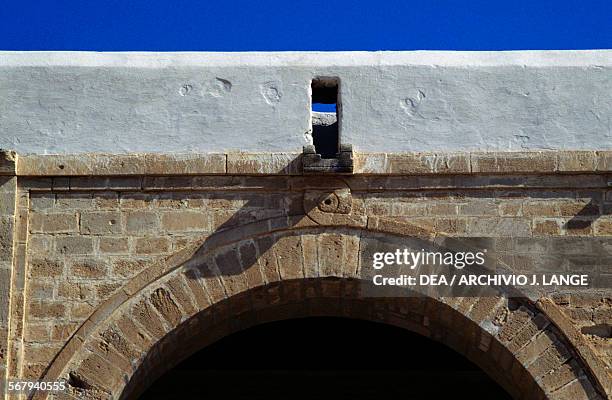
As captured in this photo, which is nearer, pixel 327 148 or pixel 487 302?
pixel 487 302

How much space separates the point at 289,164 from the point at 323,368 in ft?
9.68

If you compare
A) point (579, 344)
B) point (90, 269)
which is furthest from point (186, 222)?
point (579, 344)

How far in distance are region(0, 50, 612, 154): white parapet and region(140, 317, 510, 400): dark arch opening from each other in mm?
2616

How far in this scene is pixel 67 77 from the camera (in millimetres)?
8383

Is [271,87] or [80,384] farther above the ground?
[271,87]

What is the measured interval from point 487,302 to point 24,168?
287 cm

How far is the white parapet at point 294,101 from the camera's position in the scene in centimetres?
823

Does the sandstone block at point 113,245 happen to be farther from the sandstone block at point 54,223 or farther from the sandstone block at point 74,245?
the sandstone block at point 54,223

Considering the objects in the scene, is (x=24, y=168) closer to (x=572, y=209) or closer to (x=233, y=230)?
(x=233, y=230)

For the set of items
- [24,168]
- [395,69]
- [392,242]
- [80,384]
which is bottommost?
[80,384]

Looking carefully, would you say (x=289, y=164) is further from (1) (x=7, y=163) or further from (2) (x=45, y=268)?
(1) (x=7, y=163)

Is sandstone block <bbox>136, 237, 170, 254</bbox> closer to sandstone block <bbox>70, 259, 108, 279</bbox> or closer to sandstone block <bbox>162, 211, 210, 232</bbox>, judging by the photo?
sandstone block <bbox>162, 211, 210, 232</bbox>

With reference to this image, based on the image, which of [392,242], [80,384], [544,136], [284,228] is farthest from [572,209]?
[80,384]

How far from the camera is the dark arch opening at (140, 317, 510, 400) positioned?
10.5 m
